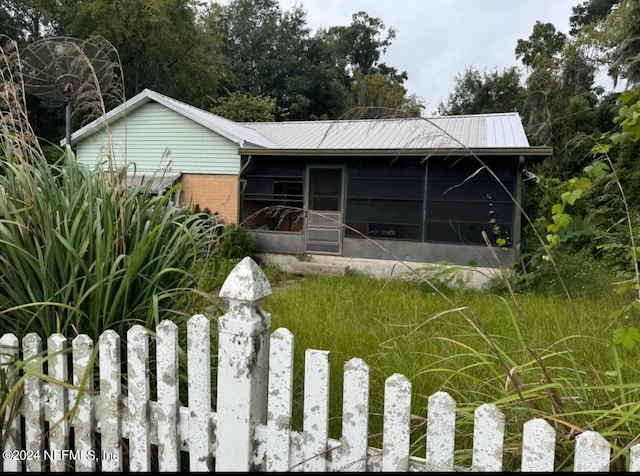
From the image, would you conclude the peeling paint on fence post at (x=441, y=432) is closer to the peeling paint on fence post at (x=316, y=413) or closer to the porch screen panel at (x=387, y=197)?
the peeling paint on fence post at (x=316, y=413)

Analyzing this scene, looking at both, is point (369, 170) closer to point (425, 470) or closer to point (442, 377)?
point (442, 377)

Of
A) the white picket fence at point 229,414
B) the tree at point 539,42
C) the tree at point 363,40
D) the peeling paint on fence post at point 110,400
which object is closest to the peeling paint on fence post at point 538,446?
the white picket fence at point 229,414

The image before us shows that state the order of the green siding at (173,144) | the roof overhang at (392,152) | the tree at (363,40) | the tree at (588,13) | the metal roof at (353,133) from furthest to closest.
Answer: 1. the tree at (363,40)
2. the tree at (588,13)
3. the green siding at (173,144)
4. the metal roof at (353,133)
5. the roof overhang at (392,152)

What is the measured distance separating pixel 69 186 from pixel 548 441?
7.09ft

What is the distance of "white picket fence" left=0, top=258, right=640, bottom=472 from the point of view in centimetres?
117

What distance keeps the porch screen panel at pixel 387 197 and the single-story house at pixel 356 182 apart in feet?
0.07

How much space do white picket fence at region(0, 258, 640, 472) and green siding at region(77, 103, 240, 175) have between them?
361 inches

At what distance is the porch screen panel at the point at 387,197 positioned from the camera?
845 cm

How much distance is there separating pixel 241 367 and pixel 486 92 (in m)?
28.5

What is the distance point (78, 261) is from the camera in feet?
5.08

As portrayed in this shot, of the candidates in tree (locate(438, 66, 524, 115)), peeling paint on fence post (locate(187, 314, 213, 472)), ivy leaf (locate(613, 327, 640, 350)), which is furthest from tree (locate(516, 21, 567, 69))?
peeling paint on fence post (locate(187, 314, 213, 472))

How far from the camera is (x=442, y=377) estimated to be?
7.32 ft

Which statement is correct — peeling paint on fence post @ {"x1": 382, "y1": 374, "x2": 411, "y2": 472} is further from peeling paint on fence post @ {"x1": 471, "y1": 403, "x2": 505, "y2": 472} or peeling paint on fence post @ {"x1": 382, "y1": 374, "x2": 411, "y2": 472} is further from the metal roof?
the metal roof

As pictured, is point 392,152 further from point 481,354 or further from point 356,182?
point 481,354
